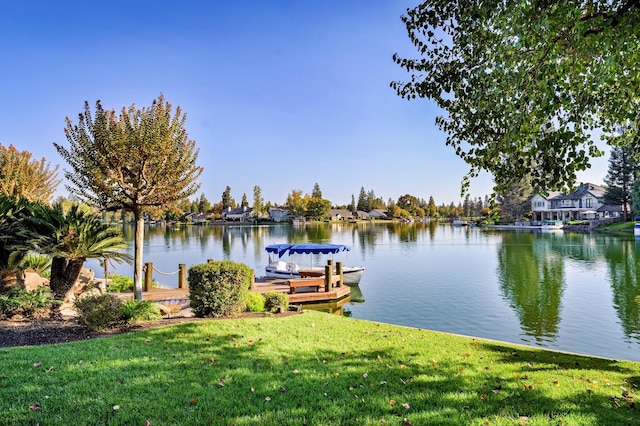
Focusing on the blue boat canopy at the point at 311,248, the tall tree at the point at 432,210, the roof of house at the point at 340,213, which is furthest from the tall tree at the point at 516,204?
the blue boat canopy at the point at 311,248

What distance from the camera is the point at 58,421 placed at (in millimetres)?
3947

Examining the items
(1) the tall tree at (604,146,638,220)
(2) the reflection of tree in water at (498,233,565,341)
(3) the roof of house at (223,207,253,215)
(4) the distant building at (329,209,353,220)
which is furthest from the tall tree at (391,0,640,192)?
(4) the distant building at (329,209,353,220)

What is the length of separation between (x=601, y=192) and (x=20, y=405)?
108912mm

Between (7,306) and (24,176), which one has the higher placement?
(24,176)

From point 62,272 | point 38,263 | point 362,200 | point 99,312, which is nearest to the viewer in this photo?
point 99,312

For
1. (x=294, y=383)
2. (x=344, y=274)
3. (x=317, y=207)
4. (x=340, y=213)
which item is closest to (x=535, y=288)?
(x=344, y=274)

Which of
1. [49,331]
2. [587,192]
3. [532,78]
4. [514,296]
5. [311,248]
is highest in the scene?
[587,192]

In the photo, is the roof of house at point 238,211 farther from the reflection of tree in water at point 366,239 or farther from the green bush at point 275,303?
the green bush at point 275,303

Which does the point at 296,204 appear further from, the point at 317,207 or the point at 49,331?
the point at 49,331

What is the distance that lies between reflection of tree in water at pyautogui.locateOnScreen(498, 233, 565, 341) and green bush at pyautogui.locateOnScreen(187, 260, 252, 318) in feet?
33.4

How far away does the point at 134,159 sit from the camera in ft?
35.6

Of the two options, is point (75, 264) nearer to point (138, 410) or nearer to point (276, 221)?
point (138, 410)

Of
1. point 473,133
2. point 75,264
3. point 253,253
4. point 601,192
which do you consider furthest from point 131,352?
point 601,192

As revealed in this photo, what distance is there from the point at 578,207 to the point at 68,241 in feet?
330
